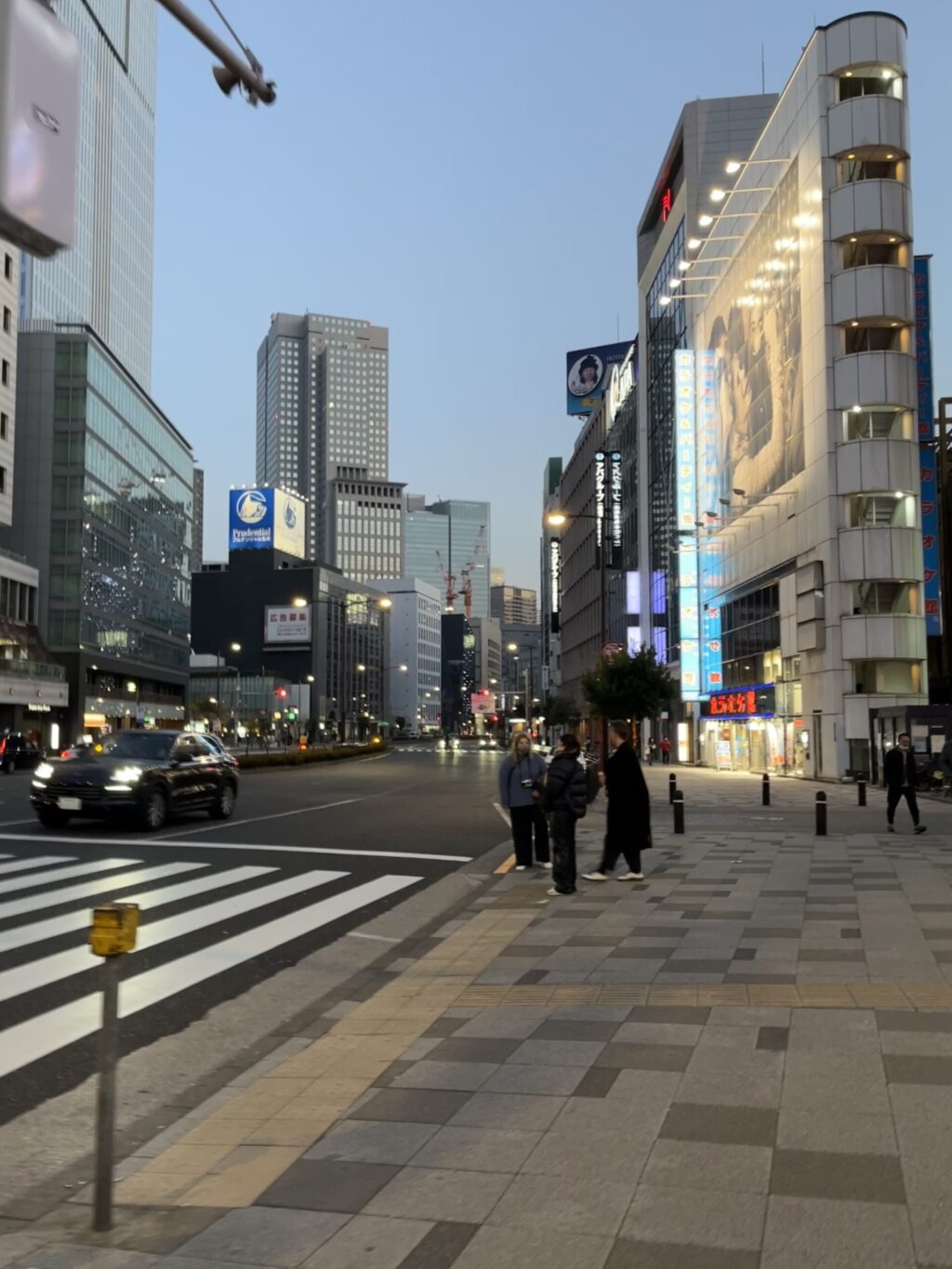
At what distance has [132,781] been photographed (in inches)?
717

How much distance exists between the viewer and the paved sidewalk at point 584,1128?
3.68 meters

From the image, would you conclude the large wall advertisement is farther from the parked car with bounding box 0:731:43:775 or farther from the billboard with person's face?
the parked car with bounding box 0:731:43:775

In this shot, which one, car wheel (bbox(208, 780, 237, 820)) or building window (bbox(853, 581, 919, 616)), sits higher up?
building window (bbox(853, 581, 919, 616))

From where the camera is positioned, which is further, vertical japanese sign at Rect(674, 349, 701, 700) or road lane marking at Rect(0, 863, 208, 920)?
vertical japanese sign at Rect(674, 349, 701, 700)

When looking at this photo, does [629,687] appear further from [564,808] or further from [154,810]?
[564,808]

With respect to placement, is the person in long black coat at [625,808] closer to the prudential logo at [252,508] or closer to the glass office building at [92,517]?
the glass office building at [92,517]

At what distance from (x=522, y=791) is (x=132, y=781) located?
747cm

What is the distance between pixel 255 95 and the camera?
5.79m

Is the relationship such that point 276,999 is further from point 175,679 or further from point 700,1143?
point 175,679

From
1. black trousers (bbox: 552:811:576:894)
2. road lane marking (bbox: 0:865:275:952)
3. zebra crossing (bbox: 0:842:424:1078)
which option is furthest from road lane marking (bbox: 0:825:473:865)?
black trousers (bbox: 552:811:576:894)

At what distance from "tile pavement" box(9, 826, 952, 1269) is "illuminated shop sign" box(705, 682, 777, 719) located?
3871cm

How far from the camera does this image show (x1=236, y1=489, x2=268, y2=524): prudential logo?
16212cm

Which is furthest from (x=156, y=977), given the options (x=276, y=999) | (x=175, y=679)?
(x=175, y=679)

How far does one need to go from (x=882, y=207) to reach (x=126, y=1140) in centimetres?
4016
